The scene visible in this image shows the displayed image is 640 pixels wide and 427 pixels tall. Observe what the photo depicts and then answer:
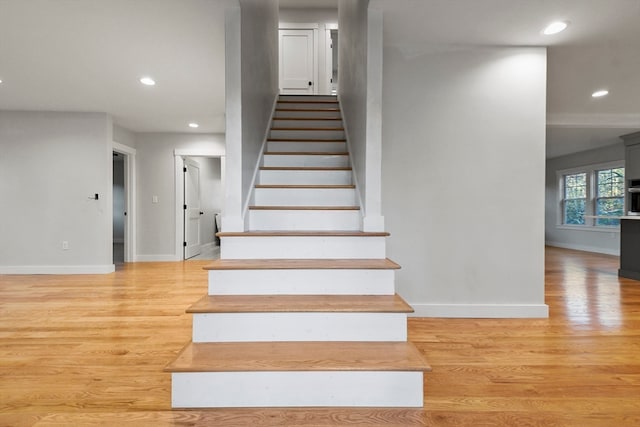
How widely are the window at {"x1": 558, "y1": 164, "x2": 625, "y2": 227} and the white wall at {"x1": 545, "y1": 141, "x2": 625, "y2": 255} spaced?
0.16 metres

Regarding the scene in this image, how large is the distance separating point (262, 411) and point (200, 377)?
320 millimetres

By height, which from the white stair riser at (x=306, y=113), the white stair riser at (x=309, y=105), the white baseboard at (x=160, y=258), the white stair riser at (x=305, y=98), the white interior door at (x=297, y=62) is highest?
the white interior door at (x=297, y=62)

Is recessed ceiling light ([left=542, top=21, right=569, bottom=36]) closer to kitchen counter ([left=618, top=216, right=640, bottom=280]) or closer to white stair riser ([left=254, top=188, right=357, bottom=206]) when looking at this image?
white stair riser ([left=254, top=188, right=357, bottom=206])

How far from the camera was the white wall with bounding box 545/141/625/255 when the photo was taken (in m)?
7.08

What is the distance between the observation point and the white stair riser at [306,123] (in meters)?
3.79

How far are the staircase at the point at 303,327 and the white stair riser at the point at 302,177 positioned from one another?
514mm

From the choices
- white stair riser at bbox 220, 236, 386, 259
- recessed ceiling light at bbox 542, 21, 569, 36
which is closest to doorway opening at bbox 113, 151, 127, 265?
white stair riser at bbox 220, 236, 386, 259

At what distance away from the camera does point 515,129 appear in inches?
114

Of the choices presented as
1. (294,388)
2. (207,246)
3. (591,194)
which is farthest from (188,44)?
(591,194)

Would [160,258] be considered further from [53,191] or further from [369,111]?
[369,111]

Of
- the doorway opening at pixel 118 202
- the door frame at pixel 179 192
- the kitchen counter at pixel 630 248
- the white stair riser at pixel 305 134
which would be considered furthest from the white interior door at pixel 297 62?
the doorway opening at pixel 118 202

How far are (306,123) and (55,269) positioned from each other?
4303 millimetres

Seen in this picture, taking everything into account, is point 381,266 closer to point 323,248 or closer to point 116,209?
point 323,248

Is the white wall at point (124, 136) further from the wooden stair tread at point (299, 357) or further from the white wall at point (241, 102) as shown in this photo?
the wooden stair tread at point (299, 357)
